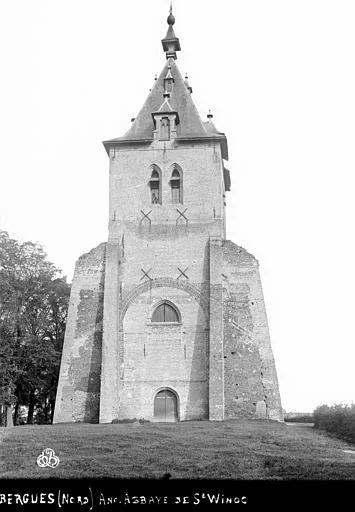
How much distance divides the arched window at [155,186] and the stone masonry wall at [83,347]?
350 centimetres

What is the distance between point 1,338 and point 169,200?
37.9 feet

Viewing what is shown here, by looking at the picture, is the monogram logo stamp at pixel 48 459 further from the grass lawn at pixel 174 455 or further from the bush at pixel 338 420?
the bush at pixel 338 420

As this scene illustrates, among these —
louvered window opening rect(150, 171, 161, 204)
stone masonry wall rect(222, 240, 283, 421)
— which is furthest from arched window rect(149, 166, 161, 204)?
stone masonry wall rect(222, 240, 283, 421)

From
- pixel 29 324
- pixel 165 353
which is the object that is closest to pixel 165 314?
pixel 165 353

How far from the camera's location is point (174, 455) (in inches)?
614

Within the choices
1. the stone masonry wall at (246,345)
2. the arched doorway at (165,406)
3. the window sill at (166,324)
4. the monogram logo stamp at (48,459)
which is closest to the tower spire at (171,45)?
the stone masonry wall at (246,345)

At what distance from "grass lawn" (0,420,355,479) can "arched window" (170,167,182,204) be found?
45.1ft

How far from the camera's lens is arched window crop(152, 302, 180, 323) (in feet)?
96.7

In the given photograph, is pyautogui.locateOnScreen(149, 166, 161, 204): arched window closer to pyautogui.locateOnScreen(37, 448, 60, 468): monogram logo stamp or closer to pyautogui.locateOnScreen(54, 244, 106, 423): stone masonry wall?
pyautogui.locateOnScreen(54, 244, 106, 423): stone masonry wall
